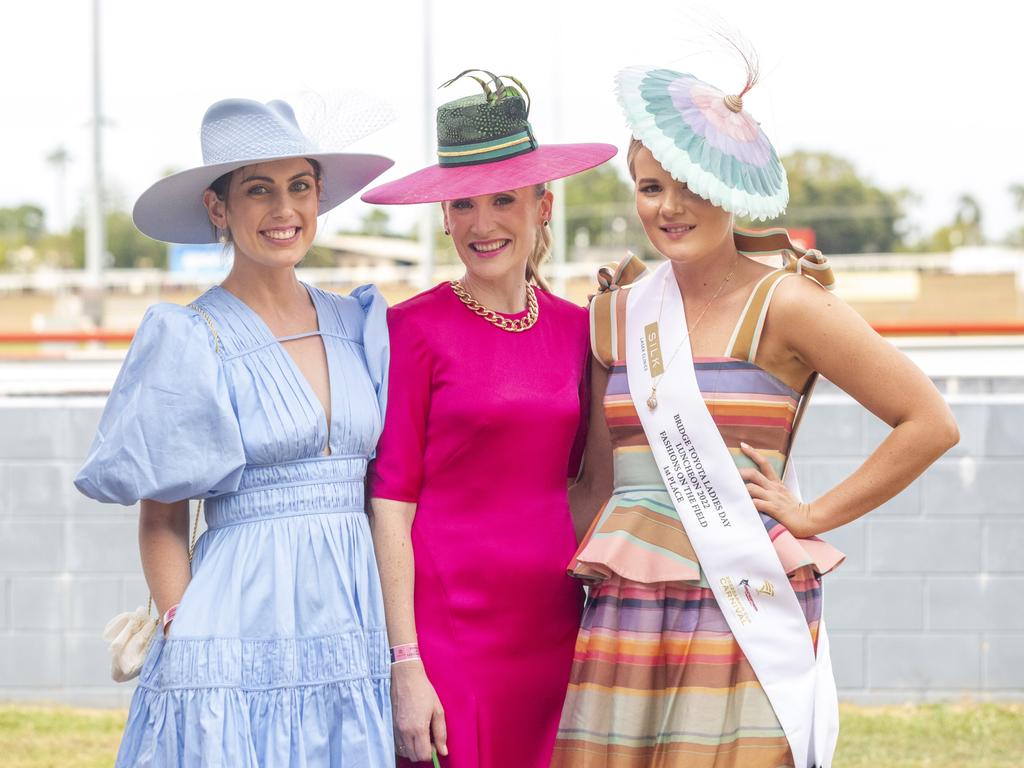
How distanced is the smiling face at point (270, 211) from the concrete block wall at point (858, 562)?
2.64 m

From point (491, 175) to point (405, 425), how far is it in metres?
0.55

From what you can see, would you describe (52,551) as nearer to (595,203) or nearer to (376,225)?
(376,225)

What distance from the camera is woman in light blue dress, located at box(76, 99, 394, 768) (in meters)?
2.46

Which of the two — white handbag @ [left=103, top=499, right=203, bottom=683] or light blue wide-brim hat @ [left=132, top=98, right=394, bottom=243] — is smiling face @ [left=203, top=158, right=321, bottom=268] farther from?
white handbag @ [left=103, top=499, right=203, bottom=683]

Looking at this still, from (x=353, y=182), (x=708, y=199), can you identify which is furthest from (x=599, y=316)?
(x=353, y=182)

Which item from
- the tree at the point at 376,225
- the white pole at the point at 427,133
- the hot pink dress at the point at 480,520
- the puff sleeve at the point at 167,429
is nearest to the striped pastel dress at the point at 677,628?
the hot pink dress at the point at 480,520

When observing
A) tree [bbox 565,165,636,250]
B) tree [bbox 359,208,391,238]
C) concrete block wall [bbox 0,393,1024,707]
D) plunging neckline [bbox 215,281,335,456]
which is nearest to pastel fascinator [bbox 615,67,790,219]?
plunging neckline [bbox 215,281,335,456]

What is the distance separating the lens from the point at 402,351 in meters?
2.74

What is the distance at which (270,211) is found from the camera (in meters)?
2.62

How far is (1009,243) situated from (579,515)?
238 ft

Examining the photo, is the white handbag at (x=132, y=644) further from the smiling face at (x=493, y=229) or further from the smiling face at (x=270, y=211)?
the smiling face at (x=493, y=229)

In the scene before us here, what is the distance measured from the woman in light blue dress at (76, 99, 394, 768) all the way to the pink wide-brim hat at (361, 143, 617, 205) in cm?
22

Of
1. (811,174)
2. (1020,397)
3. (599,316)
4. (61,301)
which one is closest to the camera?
(599,316)

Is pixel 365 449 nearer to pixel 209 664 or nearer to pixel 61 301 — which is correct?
pixel 209 664
